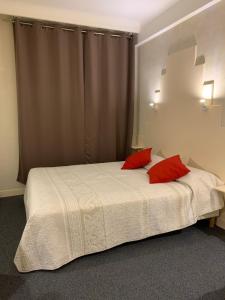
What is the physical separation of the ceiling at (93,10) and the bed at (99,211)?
2318 millimetres

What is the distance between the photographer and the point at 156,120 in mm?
3836

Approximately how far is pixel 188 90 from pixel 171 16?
1.12 meters

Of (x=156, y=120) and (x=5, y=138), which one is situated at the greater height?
(x=156, y=120)

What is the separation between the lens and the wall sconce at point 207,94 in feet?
9.08

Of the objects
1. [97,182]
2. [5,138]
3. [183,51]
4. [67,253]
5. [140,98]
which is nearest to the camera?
[67,253]

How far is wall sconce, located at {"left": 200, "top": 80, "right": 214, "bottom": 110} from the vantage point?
2769 millimetres

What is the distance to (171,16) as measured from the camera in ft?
11.0

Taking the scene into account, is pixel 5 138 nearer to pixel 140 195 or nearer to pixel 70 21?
pixel 70 21

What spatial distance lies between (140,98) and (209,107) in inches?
64.3

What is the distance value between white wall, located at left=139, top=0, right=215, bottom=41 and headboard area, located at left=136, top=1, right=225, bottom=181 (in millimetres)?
131

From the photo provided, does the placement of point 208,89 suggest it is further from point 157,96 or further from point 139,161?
point 139,161

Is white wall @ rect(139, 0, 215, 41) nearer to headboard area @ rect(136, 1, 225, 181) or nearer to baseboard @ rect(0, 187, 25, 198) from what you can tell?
headboard area @ rect(136, 1, 225, 181)

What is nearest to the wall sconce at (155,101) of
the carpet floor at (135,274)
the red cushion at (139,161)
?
the red cushion at (139,161)

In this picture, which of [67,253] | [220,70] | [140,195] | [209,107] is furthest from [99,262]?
[220,70]
